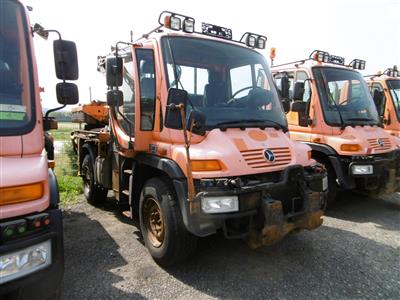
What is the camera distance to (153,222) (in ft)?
11.9

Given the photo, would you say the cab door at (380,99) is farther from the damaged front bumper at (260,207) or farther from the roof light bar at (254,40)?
the damaged front bumper at (260,207)

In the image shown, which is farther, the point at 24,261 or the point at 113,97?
the point at 113,97

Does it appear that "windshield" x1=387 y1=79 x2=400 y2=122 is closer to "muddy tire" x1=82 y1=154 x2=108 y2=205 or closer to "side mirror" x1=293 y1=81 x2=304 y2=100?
"side mirror" x1=293 y1=81 x2=304 y2=100

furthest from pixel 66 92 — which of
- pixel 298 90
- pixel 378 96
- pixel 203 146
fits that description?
pixel 378 96

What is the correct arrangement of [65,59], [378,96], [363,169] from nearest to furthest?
[65,59] < [363,169] < [378,96]

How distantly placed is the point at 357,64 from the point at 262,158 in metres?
4.61

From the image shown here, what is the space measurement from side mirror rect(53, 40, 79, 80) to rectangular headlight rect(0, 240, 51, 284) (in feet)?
4.62

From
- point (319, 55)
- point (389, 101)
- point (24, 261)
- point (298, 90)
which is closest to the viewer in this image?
point (24, 261)

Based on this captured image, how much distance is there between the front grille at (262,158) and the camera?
3.06 metres

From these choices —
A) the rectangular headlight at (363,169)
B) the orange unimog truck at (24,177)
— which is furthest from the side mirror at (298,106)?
the orange unimog truck at (24,177)

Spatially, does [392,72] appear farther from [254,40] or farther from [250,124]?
[250,124]

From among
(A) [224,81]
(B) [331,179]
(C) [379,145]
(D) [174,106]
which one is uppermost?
(A) [224,81]

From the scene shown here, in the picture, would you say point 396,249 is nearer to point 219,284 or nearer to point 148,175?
point 219,284

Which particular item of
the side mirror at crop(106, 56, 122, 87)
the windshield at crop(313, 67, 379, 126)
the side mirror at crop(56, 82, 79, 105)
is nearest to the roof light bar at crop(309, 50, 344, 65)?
the windshield at crop(313, 67, 379, 126)
